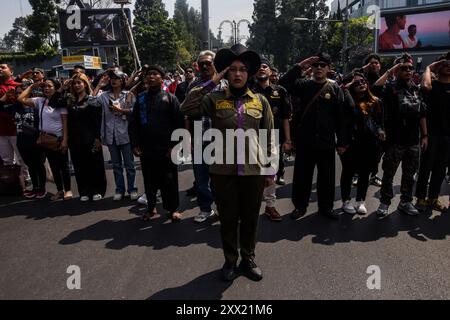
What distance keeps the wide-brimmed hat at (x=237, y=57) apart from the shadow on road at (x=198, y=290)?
1936 mm

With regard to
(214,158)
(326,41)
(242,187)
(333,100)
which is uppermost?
(326,41)

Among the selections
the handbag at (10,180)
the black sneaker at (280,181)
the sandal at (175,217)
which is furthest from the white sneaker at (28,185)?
the black sneaker at (280,181)

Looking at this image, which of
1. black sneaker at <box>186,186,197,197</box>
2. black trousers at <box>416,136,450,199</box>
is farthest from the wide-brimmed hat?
black trousers at <box>416,136,450,199</box>

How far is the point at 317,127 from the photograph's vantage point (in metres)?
4.53

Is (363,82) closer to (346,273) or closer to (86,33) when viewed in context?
(346,273)

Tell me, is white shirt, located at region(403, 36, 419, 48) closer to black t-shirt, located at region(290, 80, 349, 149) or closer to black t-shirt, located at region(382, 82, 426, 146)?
black t-shirt, located at region(382, 82, 426, 146)

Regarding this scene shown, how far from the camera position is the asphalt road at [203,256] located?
10.2ft

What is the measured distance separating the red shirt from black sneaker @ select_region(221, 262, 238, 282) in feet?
15.5

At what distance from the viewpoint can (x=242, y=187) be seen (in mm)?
3246

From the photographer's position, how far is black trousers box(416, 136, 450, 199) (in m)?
4.79

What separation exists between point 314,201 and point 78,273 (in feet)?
11.5
